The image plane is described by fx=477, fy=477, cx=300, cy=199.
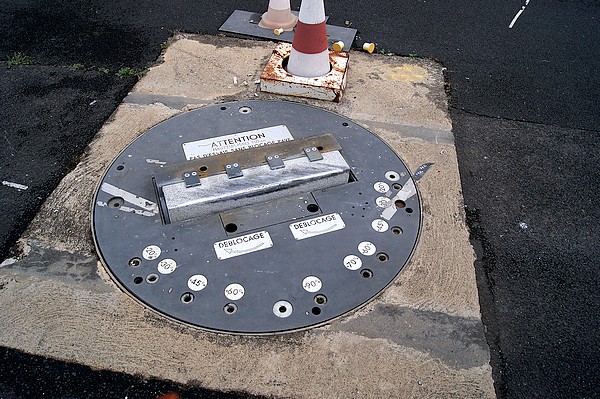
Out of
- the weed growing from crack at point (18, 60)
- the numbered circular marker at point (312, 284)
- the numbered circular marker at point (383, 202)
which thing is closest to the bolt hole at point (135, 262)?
the numbered circular marker at point (312, 284)

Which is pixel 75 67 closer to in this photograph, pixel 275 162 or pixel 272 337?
pixel 275 162

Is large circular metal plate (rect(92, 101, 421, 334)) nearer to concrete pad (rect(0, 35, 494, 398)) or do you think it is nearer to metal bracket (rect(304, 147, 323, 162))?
concrete pad (rect(0, 35, 494, 398))

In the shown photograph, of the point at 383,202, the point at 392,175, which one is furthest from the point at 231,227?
the point at 392,175

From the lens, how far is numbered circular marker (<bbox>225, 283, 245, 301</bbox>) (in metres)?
1.80

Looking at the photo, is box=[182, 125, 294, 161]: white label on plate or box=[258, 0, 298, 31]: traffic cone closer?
box=[182, 125, 294, 161]: white label on plate

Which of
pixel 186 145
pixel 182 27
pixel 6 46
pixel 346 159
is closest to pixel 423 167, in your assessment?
pixel 346 159

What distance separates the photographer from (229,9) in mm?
3818

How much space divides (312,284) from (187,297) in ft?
1.57

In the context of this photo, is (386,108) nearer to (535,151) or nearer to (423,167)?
(423,167)

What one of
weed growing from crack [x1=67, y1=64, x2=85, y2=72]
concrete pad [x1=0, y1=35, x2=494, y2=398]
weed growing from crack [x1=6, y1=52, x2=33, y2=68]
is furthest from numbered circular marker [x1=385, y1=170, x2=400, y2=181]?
weed growing from crack [x1=6, y1=52, x2=33, y2=68]

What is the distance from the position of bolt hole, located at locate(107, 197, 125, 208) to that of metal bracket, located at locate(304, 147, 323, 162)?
0.87 m

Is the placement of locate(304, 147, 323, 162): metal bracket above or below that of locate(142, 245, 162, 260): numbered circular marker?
above

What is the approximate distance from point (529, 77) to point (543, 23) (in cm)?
97

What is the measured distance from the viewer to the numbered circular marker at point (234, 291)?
5.92 ft
